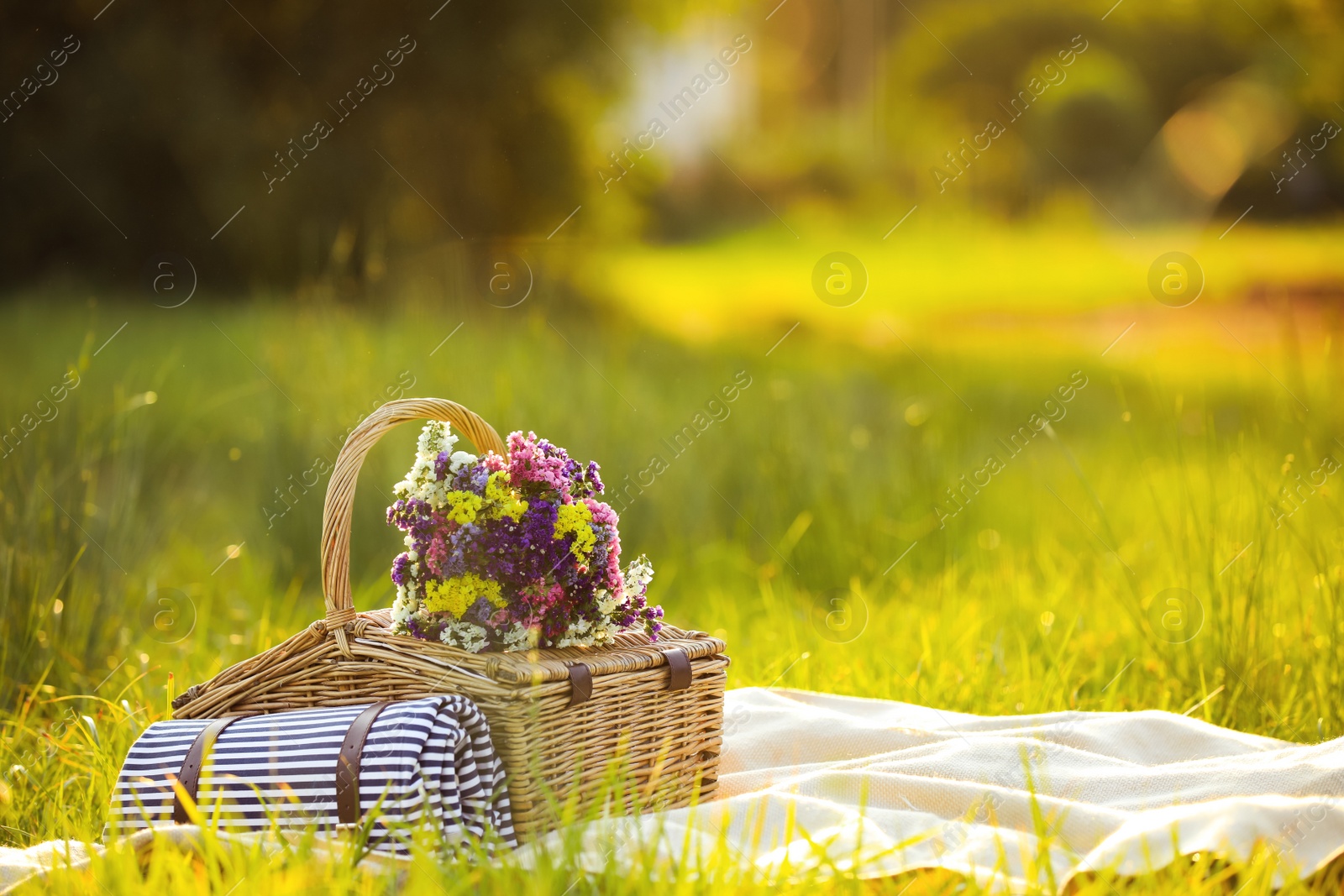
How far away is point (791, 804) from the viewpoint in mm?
2043

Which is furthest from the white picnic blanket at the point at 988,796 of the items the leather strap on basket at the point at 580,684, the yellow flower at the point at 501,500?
the yellow flower at the point at 501,500

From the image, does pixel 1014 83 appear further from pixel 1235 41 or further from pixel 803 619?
pixel 803 619

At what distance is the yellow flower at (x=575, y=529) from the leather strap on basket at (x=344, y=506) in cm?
35

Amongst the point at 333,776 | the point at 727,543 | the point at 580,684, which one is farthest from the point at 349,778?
the point at 727,543

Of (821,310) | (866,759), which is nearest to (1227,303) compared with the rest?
(821,310)

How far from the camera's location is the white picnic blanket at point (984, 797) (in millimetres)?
1993

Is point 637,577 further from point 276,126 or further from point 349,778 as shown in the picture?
point 276,126

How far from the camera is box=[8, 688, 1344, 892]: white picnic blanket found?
78.5 inches

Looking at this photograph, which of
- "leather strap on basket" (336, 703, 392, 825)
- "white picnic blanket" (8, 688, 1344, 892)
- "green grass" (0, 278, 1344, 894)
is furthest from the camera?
"green grass" (0, 278, 1344, 894)

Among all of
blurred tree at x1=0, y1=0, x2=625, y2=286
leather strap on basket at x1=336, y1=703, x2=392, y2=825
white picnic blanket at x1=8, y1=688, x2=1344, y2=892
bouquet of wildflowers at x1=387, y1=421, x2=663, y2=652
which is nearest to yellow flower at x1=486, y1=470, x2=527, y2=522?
bouquet of wildflowers at x1=387, y1=421, x2=663, y2=652

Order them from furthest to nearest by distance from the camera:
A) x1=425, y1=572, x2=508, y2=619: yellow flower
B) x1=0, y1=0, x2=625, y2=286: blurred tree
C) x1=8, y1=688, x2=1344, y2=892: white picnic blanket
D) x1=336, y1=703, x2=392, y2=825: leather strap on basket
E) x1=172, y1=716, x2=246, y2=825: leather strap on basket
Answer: x1=0, y1=0, x2=625, y2=286: blurred tree < x1=425, y1=572, x2=508, y2=619: yellow flower < x1=172, y1=716, x2=246, y2=825: leather strap on basket < x1=336, y1=703, x2=392, y2=825: leather strap on basket < x1=8, y1=688, x2=1344, y2=892: white picnic blanket

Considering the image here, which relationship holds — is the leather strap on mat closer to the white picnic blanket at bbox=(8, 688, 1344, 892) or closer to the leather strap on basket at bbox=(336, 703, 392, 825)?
the white picnic blanket at bbox=(8, 688, 1344, 892)

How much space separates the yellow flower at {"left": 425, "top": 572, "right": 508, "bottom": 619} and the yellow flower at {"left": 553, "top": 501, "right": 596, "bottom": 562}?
171 millimetres

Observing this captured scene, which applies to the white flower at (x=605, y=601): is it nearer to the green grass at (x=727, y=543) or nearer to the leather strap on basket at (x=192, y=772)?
the green grass at (x=727, y=543)
